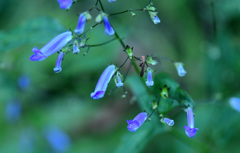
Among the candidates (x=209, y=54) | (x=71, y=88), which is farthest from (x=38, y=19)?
(x=209, y=54)

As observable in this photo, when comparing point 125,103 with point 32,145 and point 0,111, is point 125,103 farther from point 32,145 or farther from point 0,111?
point 0,111

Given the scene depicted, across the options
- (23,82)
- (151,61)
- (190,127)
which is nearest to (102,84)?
(151,61)

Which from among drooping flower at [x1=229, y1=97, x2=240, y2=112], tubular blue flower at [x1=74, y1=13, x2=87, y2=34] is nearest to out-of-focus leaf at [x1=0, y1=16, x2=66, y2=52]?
tubular blue flower at [x1=74, y1=13, x2=87, y2=34]

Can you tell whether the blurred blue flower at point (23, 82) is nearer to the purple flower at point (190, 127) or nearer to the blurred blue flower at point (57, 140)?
the blurred blue flower at point (57, 140)

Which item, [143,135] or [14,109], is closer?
[143,135]

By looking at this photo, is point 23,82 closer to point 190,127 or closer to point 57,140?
point 57,140

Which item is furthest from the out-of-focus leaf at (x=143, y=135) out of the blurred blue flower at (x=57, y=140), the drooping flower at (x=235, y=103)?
the blurred blue flower at (x=57, y=140)
